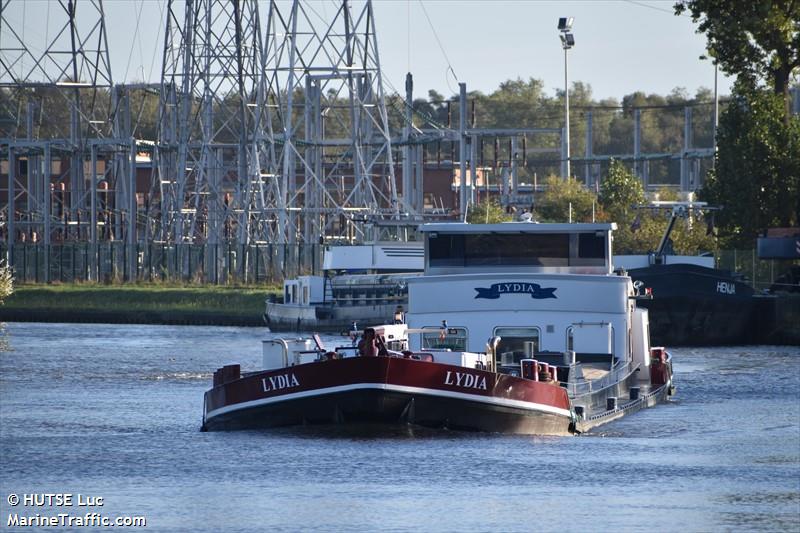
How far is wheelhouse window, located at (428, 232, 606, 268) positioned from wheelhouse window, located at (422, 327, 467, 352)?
121 inches

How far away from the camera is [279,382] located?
35031 millimetres

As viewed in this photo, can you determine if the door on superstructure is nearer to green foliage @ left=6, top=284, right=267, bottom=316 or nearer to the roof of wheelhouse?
the roof of wheelhouse

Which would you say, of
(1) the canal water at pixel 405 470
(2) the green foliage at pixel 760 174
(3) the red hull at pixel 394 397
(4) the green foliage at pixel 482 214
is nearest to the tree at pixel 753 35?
(2) the green foliage at pixel 760 174

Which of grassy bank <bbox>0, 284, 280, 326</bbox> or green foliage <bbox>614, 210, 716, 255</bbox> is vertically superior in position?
green foliage <bbox>614, 210, 716, 255</bbox>

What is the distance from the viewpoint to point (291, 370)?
3469 centimetres

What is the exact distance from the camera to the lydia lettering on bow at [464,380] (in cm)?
3438

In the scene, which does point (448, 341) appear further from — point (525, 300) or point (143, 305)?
point (143, 305)

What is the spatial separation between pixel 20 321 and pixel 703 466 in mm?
65055

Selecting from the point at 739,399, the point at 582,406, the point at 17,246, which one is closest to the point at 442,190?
the point at 17,246

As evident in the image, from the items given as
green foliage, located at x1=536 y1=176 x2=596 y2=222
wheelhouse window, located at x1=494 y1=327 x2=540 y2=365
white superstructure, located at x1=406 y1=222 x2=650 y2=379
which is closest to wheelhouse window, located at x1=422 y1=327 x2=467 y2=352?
white superstructure, located at x1=406 y1=222 x2=650 y2=379

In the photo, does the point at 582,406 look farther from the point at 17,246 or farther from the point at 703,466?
the point at 17,246

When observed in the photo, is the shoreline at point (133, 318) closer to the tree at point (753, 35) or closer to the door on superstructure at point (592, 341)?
the tree at point (753, 35)

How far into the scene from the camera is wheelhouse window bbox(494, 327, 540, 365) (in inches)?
1533

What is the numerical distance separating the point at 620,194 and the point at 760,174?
19102mm
